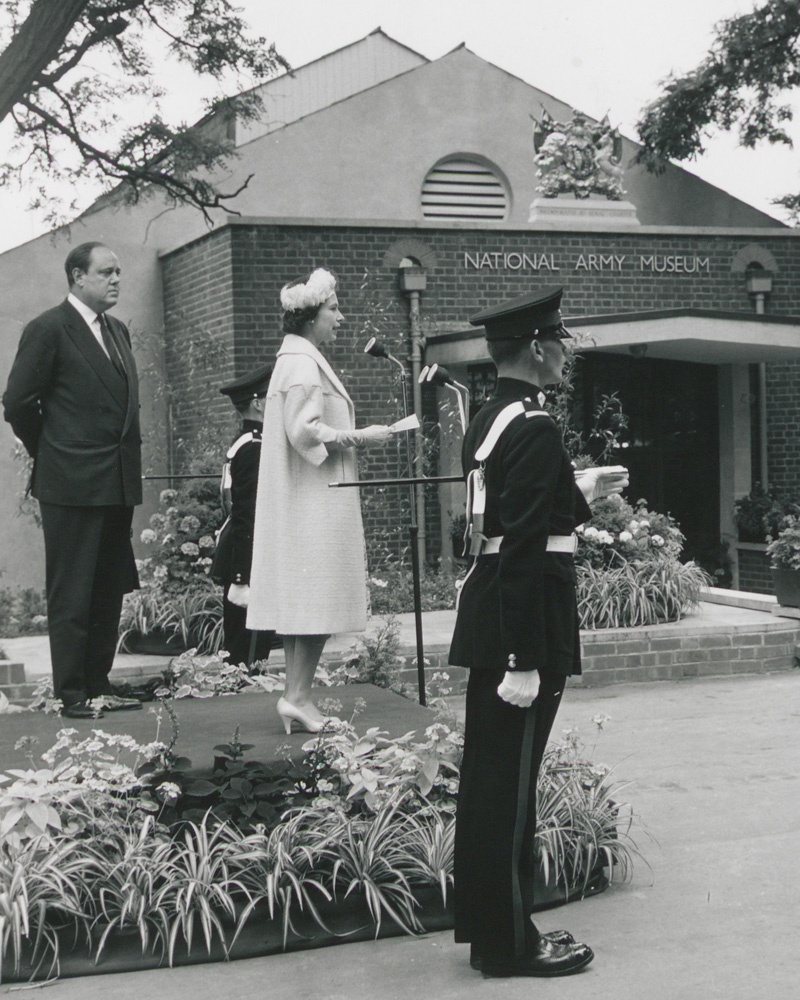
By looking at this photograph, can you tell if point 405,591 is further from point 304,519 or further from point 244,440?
point 304,519

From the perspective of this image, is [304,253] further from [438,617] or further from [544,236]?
[438,617]

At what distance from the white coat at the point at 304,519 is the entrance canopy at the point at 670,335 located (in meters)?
6.30

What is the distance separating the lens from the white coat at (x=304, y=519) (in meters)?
4.96

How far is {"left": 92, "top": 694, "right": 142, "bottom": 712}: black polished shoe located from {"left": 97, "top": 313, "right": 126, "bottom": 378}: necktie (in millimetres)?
1449

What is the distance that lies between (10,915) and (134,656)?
200 inches

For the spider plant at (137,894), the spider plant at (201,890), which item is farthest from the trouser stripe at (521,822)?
the spider plant at (137,894)

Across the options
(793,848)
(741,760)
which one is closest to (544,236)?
(741,760)

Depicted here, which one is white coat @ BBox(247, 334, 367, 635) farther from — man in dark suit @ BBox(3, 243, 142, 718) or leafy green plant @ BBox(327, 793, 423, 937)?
leafy green plant @ BBox(327, 793, 423, 937)

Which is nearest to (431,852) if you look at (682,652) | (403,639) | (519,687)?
(519,687)

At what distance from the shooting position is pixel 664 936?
376 cm

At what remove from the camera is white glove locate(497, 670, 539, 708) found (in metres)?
3.33

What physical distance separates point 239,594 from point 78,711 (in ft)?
4.82

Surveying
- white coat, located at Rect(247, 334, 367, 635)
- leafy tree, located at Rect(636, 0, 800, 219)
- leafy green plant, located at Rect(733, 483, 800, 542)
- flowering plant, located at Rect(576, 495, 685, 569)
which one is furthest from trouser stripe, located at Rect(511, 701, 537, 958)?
leafy tree, located at Rect(636, 0, 800, 219)

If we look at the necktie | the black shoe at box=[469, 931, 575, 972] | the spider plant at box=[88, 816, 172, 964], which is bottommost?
the black shoe at box=[469, 931, 575, 972]
